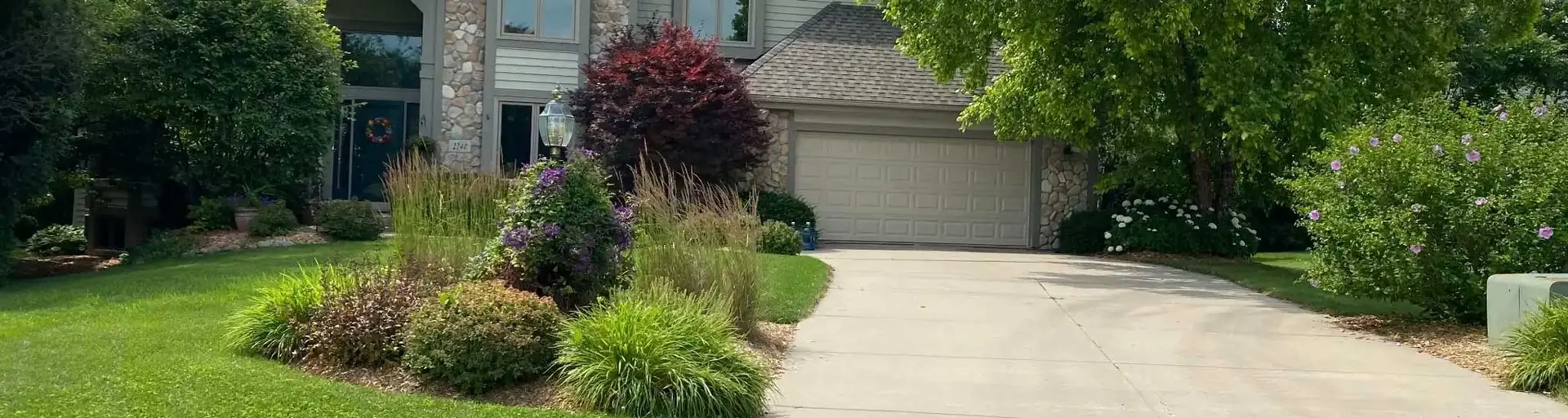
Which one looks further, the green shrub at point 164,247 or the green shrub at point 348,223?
the green shrub at point 348,223

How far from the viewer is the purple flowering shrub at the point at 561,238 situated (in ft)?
24.0

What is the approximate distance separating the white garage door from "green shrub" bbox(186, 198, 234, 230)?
304 inches

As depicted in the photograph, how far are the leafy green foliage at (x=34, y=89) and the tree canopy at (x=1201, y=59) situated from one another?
9387 mm

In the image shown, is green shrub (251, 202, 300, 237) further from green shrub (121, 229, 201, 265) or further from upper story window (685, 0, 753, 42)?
upper story window (685, 0, 753, 42)

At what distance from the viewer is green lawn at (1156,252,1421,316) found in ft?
36.3

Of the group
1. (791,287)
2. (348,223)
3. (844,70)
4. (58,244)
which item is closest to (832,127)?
(844,70)

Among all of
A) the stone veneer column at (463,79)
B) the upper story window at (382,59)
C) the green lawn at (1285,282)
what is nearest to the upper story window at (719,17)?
the stone veneer column at (463,79)

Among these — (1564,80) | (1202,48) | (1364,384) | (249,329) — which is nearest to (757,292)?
(249,329)

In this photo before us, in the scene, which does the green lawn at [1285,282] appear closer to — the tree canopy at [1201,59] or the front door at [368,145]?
the tree canopy at [1201,59]

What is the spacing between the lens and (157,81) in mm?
15430

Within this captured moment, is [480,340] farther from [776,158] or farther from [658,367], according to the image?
[776,158]

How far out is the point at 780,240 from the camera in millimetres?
15359

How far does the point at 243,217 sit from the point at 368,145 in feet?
13.4

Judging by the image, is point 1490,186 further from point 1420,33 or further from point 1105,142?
point 1105,142
